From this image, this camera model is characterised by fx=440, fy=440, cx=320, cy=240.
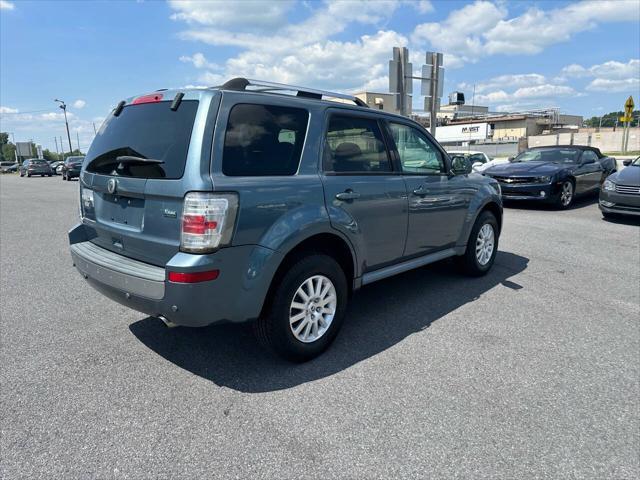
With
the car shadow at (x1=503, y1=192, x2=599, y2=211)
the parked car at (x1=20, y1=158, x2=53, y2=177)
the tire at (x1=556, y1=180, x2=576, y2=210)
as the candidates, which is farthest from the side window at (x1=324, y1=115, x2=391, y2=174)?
the parked car at (x1=20, y1=158, x2=53, y2=177)

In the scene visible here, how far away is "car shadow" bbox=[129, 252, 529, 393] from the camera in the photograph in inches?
124

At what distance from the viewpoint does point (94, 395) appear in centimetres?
285

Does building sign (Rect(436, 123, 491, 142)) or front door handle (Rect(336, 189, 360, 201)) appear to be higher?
building sign (Rect(436, 123, 491, 142))

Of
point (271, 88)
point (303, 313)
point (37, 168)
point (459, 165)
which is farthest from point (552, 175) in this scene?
point (37, 168)

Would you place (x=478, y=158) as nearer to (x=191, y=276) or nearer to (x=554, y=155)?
(x=554, y=155)

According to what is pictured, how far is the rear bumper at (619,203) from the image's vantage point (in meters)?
8.70

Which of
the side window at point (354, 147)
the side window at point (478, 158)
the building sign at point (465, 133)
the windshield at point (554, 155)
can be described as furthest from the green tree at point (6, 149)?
the side window at point (354, 147)

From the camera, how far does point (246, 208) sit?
107 inches

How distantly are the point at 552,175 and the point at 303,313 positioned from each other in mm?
9614

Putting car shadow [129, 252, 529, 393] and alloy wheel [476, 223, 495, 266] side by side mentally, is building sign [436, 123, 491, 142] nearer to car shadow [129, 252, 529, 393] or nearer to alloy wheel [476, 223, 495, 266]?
alloy wheel [476, 223, 495, 266]

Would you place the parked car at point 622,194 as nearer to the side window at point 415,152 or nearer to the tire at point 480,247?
the tire at point 480,247

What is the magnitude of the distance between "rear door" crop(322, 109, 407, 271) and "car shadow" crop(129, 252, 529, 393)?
1.92 ft

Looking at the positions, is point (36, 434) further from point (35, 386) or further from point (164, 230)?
point (164, 230)

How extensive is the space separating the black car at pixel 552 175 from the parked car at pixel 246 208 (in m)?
7.95
